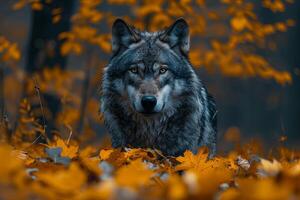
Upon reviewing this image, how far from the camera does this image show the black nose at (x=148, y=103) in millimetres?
4926

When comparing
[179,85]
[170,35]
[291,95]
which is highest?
[170,35]

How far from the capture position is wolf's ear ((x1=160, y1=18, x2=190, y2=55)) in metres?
5.61

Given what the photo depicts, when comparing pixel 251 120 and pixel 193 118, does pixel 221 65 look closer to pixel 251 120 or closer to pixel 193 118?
pixel 193 118

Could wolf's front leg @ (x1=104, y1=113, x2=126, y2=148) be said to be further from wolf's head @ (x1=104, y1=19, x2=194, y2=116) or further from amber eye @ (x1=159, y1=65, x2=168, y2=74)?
amber eye @ (x1=159, y1=65, x2=168, y2=74)

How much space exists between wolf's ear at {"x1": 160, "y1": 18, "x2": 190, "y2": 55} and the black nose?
93 cm

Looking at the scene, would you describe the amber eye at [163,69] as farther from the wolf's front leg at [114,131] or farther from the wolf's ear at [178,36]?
the wolf's front leg at [114,131]

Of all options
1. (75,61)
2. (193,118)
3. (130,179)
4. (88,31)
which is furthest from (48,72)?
(75,61)

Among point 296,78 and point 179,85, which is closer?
point 179,85

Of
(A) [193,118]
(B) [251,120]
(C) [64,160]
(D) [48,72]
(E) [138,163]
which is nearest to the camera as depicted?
(E) [138,163]

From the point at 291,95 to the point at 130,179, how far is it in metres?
23.0

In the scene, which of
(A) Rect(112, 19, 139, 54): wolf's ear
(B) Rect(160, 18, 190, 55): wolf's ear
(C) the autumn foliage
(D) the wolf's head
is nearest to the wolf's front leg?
(D) the wolf's head

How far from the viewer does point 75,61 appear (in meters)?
33.6

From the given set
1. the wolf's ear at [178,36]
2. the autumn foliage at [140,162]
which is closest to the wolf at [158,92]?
the wolf's ear at [178,36]

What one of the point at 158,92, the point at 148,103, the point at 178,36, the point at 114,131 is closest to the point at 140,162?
the point at 148,103
